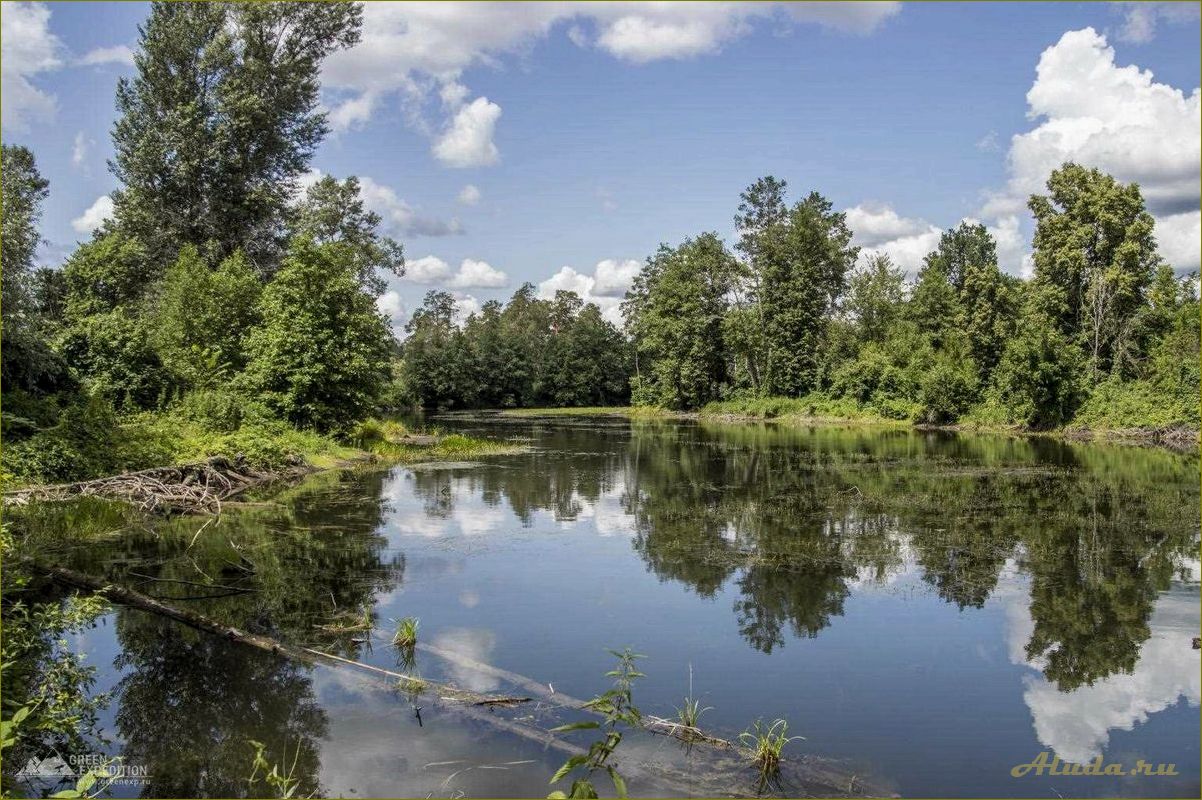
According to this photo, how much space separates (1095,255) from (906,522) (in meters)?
33.9

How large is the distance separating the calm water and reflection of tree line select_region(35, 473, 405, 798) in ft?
0.14

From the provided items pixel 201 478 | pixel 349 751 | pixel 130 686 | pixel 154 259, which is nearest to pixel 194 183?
pixel 154 259

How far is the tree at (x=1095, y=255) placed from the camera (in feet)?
140

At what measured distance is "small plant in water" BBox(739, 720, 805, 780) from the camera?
728 cm

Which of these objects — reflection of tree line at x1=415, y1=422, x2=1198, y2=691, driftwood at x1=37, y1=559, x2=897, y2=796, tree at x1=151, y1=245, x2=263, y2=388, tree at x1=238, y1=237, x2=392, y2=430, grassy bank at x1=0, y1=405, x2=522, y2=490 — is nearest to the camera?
driftwood at x1=37, y1=559, x2=897, y2=796

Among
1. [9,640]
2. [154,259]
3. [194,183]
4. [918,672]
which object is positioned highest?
[194,183]

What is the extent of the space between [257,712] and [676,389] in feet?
208

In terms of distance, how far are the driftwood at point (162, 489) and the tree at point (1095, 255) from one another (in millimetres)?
40794

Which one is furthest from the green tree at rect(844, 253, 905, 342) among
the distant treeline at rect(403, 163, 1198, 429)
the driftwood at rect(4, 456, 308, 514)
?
the driftwood at rect(4, 456, 308, 514)

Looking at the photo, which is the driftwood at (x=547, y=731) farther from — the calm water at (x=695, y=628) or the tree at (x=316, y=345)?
the tree at (x=316, y=345)

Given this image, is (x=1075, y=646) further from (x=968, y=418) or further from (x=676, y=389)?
(x=676, y=389)

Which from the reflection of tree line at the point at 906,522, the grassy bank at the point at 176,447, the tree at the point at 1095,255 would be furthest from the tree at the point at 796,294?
the grassy bank at the point at 176,447

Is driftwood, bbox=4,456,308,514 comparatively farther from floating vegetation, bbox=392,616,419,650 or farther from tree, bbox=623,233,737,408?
tree, bbox=623,233,737,408

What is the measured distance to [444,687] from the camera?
905 cm
